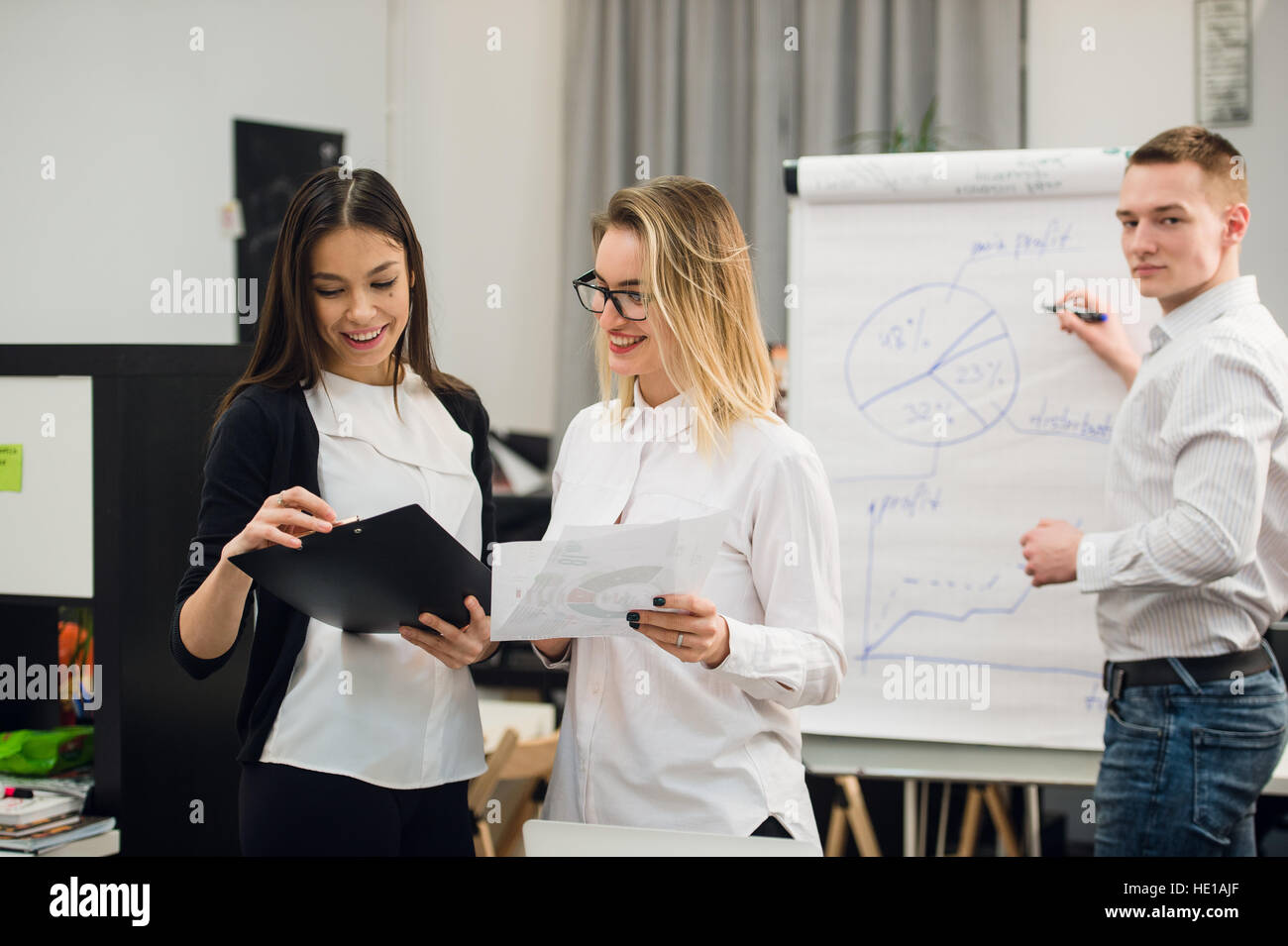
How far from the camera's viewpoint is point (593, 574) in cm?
94

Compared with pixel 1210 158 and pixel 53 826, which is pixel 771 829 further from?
pixel 1210 158

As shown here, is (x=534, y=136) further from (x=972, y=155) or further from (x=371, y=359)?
(x=371, y=359)

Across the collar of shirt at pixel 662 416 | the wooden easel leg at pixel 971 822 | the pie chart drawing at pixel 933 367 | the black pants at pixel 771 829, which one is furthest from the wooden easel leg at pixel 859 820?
the collar of shirt at pixel 662 416

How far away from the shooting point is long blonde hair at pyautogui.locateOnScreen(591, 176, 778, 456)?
3.76 feet

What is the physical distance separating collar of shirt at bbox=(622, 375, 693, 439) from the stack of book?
3.04 feet

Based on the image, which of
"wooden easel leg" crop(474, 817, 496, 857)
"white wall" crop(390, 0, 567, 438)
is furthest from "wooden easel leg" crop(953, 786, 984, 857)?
"white wall" crop(390, 0, 567, 438)

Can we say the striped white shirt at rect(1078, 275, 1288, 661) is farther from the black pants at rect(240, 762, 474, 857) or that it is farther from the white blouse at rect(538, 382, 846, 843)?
the black pants at rect(240, 762, 474, 857)

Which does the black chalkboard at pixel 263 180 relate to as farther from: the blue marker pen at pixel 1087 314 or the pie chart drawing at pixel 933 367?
the blue marker pen at pixel 1087 314

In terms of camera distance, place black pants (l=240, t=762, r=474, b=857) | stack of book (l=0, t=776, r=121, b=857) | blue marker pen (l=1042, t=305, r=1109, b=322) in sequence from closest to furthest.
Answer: black pants (l=240, t=762, r=474, b=857), stack of book (l=0, t=776, r=121, b=857), blue marker pen (l=1042, t=305, r=1109, b=322)

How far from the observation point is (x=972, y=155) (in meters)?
1.96

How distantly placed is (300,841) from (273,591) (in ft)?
0.90
